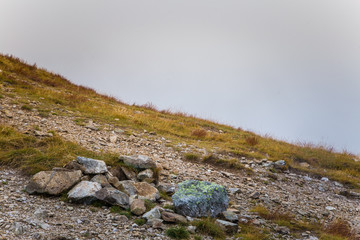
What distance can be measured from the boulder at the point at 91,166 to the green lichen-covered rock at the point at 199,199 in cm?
225

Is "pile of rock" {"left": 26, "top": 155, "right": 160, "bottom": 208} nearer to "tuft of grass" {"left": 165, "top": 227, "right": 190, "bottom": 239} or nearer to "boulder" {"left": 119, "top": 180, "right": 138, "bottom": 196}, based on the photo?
"boulder" {"left": 119, "top": 180, "right": 138, "bottom": 196}

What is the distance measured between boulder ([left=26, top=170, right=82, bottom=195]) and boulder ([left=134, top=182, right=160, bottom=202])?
5.32 ft

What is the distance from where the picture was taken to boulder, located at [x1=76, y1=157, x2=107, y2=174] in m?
7.30

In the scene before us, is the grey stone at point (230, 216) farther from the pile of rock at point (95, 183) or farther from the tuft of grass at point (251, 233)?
the pile of rock at point (95, 183)

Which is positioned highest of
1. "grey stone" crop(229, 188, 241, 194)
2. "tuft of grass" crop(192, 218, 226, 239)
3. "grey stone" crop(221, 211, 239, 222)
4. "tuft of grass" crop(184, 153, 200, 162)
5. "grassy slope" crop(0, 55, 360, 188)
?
"grassy slope" crop(0, 55, 360, 188)

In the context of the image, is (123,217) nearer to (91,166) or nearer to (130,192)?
(130,192)

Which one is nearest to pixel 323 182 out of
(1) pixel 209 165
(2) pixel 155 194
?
(1) pixel 209 165

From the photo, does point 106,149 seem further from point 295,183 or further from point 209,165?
point 295,183

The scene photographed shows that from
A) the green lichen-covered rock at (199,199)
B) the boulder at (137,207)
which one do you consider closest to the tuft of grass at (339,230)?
the green lichen-covered rock at (199,199)

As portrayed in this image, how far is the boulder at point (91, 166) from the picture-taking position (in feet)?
23.9

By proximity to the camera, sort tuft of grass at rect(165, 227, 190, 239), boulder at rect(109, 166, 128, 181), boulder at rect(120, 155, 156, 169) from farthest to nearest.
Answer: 1. boulder at rect(120, 155, 156, 169)
2. boulder at rect(109, 166, 128, 181)
3. tuft of grass at rect(165, 227, 190, 239)

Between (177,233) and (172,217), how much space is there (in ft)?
1.92

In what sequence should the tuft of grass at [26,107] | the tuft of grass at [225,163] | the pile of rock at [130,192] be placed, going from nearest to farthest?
the pile of rock at [130,192], the tuft of grass at [225,163], the tuft of grass at [26,107]

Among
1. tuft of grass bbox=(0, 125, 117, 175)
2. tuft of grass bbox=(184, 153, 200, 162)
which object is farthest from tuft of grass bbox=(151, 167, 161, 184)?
tuft of grass bbox=(184, 153, 200, 162)
